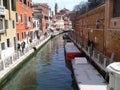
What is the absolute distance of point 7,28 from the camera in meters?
22.0

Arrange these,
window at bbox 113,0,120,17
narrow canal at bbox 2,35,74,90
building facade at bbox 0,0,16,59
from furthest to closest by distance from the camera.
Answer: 1. building facade at bbox 0,0,16,59
2. window at bbox 113,0,120,17
3. narrow canal at bbox 2,35,74,90

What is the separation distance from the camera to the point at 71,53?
75.5 ft

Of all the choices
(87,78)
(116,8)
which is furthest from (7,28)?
(87,78)

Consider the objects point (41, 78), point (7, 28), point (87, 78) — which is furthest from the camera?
point (7, 28)

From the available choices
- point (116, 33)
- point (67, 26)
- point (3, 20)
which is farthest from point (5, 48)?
point (67, 26)

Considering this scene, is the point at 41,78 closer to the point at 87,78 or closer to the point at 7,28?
the point at 87,78

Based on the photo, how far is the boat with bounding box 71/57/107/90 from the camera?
12.0m

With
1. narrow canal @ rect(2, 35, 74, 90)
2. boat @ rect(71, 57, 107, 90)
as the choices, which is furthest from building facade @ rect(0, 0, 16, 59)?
boat @ rect(71, 57, 107, 90)

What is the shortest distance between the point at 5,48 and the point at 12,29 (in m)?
3.44

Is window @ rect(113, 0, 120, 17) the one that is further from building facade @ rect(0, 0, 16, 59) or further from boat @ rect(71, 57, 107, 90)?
building facade @ rect(0, 0, 16, 59)

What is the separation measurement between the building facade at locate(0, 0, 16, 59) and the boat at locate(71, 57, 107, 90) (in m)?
6.89

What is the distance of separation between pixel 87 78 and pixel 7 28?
11.2 m

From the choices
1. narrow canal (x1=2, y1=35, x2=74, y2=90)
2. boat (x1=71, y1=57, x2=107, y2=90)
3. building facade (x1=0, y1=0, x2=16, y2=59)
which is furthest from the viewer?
building facade (x1=0, y1=0, x2=16, y2=59)

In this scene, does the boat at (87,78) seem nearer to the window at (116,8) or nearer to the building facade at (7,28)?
the window at (116,8)
